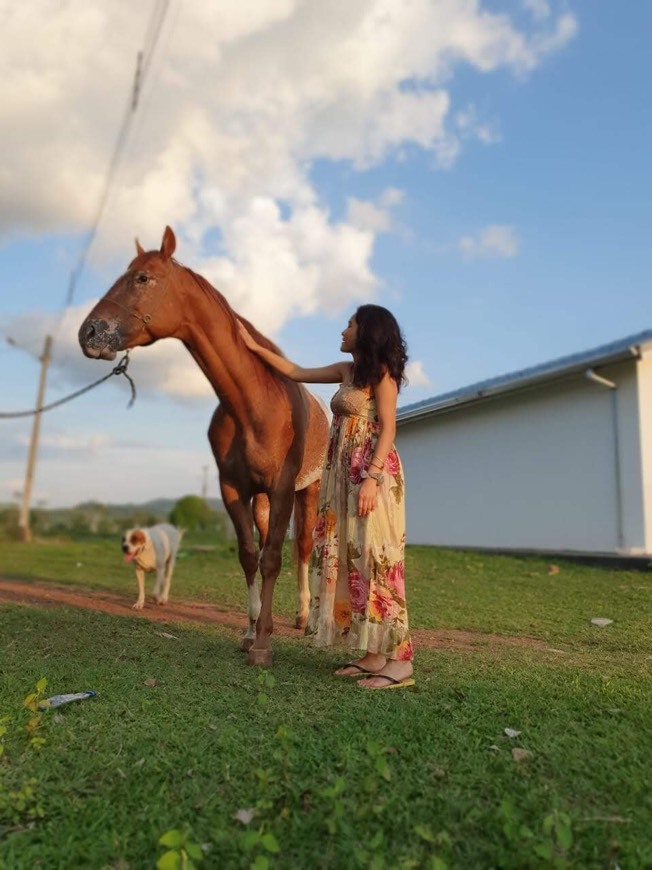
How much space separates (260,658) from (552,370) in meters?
9.06

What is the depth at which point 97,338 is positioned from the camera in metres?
3.91

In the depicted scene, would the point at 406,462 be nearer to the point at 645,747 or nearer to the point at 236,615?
the point at 236,615

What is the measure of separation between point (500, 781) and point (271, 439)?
7.99 ft

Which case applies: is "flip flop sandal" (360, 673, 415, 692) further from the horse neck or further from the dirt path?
the horse neck

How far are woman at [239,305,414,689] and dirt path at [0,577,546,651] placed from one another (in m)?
1.31

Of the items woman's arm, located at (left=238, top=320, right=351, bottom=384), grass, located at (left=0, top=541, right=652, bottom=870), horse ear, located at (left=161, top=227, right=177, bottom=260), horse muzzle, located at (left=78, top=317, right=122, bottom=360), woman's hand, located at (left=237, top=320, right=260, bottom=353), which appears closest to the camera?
grass, located at (left=0, top=541, right=652, bottom=870)

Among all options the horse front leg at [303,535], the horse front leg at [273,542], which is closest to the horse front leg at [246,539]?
the horse front leg at [273,542]

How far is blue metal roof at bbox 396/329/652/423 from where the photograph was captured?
35.5 feet

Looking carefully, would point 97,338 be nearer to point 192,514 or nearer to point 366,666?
point 366,666

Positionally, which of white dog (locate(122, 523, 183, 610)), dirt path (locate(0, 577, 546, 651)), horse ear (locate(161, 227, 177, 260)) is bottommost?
dirt path (locate(0, 577, 546, 651))

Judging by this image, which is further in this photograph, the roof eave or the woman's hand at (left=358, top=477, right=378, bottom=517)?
the roof eave

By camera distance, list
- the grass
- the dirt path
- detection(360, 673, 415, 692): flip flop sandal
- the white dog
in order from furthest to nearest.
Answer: the white dog < the dirt path < detection(360, 673, 415, 692): flip flop sandal < the grass

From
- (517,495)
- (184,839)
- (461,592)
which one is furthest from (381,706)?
(517,495)

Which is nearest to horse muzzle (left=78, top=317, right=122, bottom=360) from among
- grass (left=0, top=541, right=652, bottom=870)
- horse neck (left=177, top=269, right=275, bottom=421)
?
horse neck (left=177, top=269, right=275, bottom=421)
